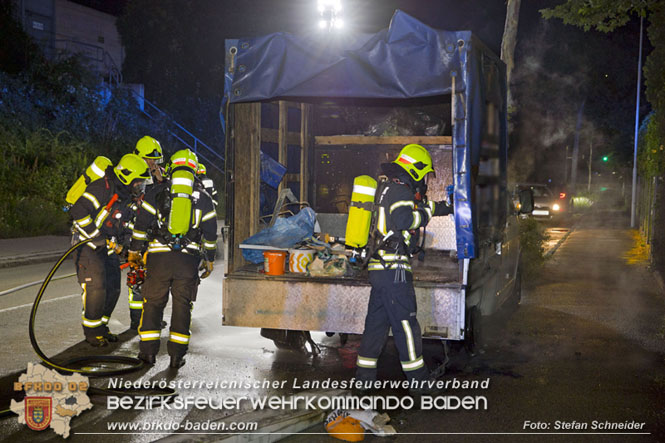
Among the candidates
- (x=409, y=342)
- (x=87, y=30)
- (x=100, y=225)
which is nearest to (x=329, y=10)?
(x=100, y=225)

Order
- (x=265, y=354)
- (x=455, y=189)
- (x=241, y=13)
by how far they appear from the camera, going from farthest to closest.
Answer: (x=241, y=13) → (x=265, y=354) → (x=455, y=189)

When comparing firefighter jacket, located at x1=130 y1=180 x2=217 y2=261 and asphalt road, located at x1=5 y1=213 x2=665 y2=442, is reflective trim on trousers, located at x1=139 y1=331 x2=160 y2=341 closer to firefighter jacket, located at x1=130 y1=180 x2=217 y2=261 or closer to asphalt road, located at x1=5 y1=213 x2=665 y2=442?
asphalt road, located at x1=5 y1=213 x2=665 y2=442

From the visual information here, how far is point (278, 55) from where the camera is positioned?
636 cm

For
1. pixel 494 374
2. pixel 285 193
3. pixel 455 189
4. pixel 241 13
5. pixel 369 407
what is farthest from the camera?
pixel 241 13

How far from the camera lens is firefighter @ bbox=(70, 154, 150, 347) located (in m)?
7.16

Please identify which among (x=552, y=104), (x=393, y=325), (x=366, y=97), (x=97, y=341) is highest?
(x=552, y=104)

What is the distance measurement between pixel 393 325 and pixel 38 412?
108 inches

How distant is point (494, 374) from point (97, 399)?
348 cm

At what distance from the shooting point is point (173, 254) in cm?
649

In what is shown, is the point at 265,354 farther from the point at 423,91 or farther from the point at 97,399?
the point at 423,91

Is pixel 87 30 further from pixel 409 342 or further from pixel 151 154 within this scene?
pixel 409 342

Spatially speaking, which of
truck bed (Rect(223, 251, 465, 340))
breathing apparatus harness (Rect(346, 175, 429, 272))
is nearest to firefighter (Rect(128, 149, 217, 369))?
truck bed (Rect(223, 251, 465, 340))

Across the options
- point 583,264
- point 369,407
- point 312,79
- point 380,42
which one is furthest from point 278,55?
point 583,264

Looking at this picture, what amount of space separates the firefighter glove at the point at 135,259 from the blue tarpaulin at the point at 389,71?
72.9 inches
